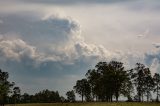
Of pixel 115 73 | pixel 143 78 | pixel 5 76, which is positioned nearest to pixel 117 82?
pixel 115 73

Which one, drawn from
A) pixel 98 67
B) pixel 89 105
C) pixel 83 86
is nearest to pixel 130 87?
pixel 98 67

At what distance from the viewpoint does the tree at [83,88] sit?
6611 inches

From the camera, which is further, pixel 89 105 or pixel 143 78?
pixel 143 78

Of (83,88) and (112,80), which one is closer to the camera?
(112,80)

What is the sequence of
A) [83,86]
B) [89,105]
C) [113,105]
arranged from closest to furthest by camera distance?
[113,105], [89,105], [83,86]

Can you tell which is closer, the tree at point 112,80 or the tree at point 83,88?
the tree at point 112,80

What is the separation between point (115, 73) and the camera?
139 m

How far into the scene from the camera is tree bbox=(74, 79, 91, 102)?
551ft

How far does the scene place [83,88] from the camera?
558ft

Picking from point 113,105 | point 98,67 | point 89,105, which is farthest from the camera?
point 98,67

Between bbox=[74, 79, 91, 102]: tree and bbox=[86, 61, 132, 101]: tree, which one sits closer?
bbox=[86, 61, 132, 101]: tree

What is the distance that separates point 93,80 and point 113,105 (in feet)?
208

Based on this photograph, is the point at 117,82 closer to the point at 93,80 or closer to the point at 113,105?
the point at 93,80

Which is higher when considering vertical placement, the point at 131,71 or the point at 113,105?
the point at 131,71
